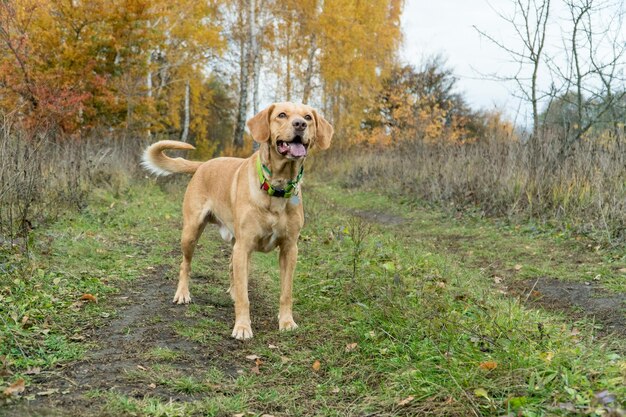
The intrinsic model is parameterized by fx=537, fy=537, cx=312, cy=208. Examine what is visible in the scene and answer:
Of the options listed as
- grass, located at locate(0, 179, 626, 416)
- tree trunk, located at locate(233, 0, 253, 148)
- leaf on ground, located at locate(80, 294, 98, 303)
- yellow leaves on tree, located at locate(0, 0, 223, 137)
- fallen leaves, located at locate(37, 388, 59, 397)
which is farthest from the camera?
tree trunk, located at locate(233, 0, 253, 148)

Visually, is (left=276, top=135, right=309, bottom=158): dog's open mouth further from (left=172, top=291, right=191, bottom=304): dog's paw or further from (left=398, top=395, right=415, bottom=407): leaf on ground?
(left=398, top=395, right=415, bottom=407): leaf on ground

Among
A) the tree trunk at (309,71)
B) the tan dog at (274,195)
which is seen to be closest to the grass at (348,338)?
the tan dog at (274,195)

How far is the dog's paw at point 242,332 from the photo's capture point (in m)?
3.79

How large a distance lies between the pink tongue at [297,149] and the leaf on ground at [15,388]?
7.09 feet

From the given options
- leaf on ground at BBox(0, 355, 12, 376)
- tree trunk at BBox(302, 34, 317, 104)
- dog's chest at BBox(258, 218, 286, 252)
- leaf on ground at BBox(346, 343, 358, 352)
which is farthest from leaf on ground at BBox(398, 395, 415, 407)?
tree trunk at BBox(302, 34, 317, 104)

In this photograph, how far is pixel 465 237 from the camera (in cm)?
831

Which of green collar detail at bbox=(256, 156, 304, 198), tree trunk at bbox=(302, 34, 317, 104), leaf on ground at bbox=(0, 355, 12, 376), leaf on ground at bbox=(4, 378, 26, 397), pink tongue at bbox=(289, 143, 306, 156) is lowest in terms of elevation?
leaf on ground at bbox=(4, 378, 26, 397)

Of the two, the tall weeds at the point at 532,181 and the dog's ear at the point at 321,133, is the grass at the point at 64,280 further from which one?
the tall weeds at the point at 532,181

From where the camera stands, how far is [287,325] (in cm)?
401

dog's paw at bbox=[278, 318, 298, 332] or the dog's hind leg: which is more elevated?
the dog's hind leg

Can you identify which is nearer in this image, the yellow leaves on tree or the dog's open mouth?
the dog's open mouth

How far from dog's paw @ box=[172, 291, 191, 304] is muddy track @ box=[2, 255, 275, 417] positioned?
0.22ft

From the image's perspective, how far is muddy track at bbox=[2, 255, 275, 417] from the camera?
2.62 m

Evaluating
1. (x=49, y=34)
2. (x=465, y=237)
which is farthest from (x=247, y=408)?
(x=49, y=34)
